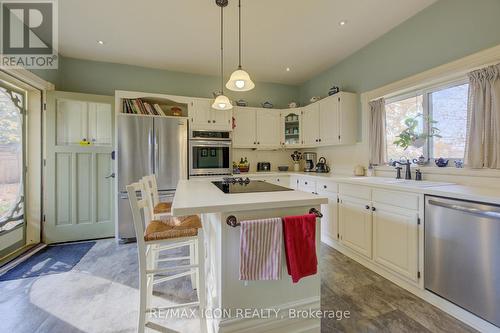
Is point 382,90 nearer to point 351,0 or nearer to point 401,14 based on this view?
point 401,14

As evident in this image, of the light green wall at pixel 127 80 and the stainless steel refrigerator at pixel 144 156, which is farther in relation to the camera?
the light green wall at pixel 127 80

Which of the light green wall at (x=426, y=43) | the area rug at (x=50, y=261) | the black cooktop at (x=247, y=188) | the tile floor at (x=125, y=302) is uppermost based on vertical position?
the light green wall at (x=426, y=43)

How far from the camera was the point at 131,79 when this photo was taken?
3.69m

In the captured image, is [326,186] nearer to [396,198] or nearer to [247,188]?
[396,198]

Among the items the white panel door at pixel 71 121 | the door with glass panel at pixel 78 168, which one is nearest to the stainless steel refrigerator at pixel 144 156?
the door with glass panel at pixel 78 168

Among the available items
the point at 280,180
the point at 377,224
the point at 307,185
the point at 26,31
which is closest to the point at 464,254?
the point at 377,224

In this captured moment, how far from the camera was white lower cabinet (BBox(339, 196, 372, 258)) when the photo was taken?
240 centimetres

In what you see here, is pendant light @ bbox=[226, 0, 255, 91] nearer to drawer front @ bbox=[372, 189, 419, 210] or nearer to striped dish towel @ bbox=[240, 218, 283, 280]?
striped dish towel @ bbox=[240, 218, 283, 280]

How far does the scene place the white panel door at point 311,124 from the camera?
149 inches

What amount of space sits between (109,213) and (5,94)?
188 centimetres

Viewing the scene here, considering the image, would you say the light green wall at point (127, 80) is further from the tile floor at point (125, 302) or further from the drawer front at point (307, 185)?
the tile floor at point (125, 302)

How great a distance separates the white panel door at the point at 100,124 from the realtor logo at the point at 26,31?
755 millimetres

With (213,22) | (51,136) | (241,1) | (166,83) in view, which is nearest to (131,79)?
(166,83)

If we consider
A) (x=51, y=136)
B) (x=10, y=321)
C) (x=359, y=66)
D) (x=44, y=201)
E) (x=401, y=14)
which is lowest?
(x=10, y=321)
